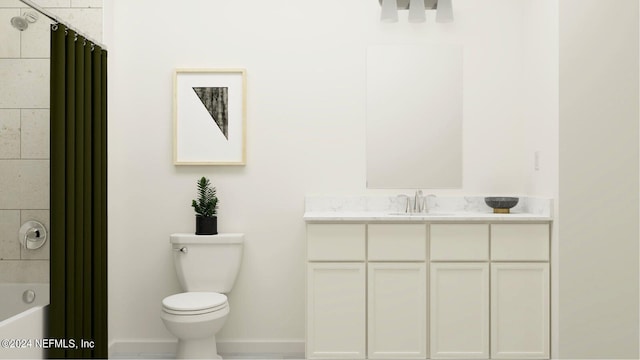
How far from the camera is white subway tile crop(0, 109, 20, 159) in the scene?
245 centimetres

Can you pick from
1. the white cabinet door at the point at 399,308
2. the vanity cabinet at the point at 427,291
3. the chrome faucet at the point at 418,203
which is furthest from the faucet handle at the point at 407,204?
the white cabinet door at the point at 399,308

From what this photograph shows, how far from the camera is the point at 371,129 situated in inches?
137

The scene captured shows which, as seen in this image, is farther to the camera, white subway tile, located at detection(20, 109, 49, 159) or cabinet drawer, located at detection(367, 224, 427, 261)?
cabinet drawer, located at detection(367, 224, 427, 261)

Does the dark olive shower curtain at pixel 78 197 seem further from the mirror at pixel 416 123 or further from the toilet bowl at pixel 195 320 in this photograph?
the mirror at pixel 416 123

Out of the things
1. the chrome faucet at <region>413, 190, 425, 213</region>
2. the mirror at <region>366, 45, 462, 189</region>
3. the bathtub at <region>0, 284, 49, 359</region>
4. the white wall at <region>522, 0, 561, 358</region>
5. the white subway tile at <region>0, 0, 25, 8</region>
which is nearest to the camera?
the bathtub at <region>0, 284, 49, 359</region>

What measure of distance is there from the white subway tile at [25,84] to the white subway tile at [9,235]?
1.63 feet

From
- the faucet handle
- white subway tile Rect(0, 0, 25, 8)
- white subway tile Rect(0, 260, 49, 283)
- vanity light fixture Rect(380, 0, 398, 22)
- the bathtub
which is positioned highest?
vanity light fixture Rect(380, 0, 398, 22)

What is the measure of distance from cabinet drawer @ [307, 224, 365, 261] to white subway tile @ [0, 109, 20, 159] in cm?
150

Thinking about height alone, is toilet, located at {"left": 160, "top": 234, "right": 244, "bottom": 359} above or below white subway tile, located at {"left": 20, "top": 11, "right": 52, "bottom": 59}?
below

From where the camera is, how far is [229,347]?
11.3 ft

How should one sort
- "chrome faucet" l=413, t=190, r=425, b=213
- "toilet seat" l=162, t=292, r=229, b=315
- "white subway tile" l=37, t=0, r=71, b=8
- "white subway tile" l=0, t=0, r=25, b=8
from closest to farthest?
"white subway tile" l=0, t=0, r=25, b=8 → "toilet seat" l=162, t=292, r=229, b=315 → "white subway tile" l=37, t=0, r=71, b=8 → "chrome faucet" l=413, t=190, r=425, b=213

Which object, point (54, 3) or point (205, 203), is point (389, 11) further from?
point (54, 3)

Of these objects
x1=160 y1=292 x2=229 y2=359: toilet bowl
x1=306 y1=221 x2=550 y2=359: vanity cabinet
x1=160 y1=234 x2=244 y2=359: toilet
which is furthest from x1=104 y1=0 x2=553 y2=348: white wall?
x1=306 y1=221 x2=550 y2=359: vanity cabinet

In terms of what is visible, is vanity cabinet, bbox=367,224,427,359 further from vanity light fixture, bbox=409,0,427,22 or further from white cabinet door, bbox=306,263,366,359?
vanity light fixture, bbox=409,0,427,22
